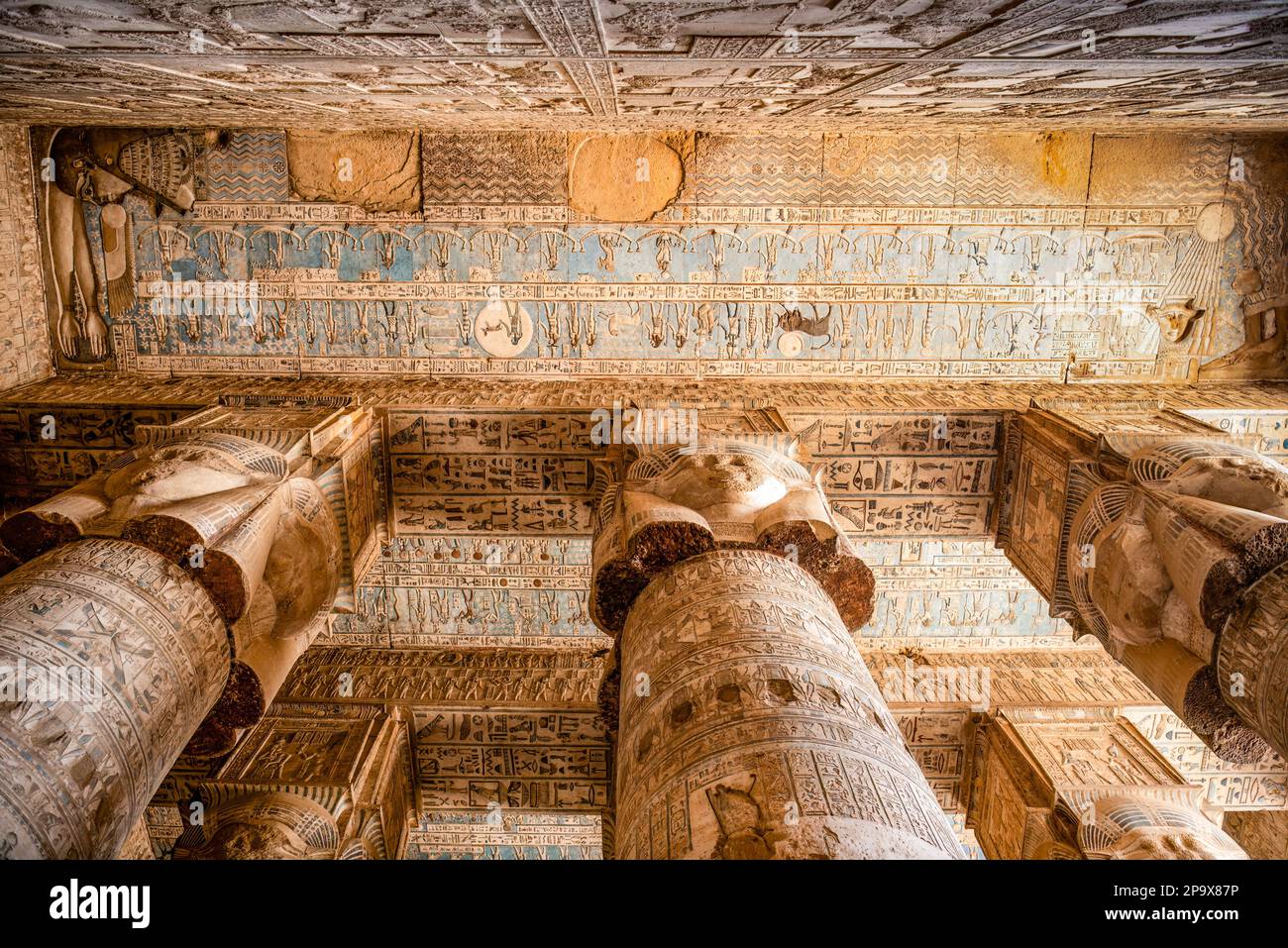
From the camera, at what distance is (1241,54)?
3.08 m

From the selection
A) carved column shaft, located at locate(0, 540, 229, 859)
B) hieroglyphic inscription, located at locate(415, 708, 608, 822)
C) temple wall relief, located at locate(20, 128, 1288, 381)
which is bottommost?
hieroglyphic inscription, located at locate(415, 708, 608, 822)

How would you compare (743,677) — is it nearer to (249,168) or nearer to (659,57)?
(659,57)

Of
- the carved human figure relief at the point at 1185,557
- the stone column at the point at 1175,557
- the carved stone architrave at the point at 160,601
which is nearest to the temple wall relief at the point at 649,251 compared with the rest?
the stone column at the point at 1175,557

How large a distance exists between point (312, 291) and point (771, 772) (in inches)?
261

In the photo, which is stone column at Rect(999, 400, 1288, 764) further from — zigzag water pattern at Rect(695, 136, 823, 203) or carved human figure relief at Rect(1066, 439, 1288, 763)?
zigzag water pattern at Rect(695, 136, 823, 203)

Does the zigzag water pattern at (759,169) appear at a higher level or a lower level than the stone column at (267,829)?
higher

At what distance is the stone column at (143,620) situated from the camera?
9.17 feet

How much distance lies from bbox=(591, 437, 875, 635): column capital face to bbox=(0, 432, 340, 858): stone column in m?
1.93

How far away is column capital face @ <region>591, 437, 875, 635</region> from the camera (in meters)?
4.18

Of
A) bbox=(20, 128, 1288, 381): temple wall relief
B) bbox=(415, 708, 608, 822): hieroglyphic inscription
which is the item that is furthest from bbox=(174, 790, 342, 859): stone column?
bbox=(20, 128, 1288, 381): temple wall relief

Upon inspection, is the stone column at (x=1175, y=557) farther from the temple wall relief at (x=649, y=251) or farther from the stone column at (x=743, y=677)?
the temple wall relief at (x=649, y=251)

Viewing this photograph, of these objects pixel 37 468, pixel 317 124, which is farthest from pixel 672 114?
pixel 37 468

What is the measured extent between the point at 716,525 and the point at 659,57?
2.39 m

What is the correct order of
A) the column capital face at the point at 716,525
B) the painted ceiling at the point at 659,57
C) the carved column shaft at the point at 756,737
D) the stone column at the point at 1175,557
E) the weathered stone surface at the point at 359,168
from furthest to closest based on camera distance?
the weathered stone surface at the point at 359,168
the column capital face at the point at 716,525
the stone column at the point at 1175,557
the painted ceiling at the point at 659,57
the carved column shaft at the point at 756,737
